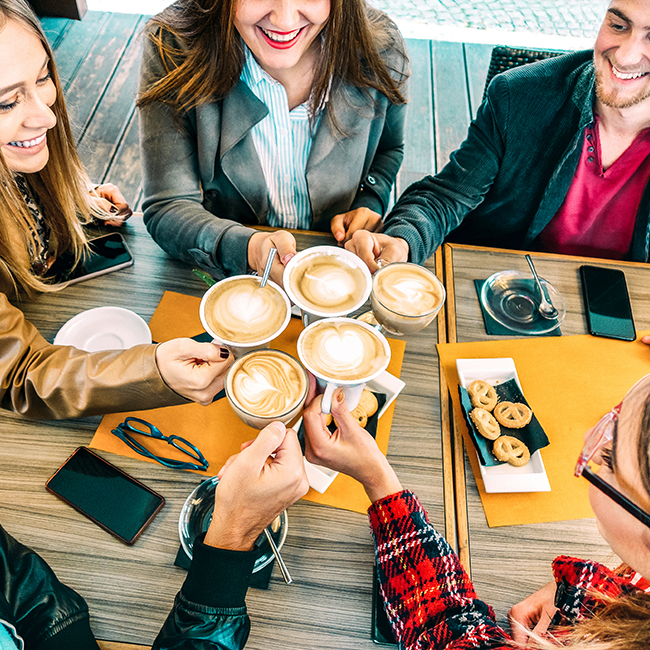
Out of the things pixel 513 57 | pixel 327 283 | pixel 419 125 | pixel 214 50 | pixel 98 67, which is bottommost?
pixel 419 125

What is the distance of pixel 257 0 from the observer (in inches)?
53.4

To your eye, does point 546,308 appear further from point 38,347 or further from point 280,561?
point 38,347

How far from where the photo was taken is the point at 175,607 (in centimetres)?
98

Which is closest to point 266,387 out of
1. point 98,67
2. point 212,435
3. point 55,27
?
point 212,435

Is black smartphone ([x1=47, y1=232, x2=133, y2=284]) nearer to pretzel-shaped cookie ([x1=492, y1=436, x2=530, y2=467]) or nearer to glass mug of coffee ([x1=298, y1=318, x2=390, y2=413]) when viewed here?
glass mug of coffee ([x1=298, y1=318, x2=390, y2=413])

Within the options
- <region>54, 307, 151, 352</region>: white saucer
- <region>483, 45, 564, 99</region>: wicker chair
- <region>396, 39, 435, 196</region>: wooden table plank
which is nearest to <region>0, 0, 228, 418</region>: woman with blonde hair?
<region>54, 307, 151, 352</region>: white saucer

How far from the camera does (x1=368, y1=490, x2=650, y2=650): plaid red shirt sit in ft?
3.21

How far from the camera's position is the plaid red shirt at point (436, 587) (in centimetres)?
98

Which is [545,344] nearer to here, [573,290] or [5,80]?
[573,290]

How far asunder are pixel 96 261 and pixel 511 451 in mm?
1274

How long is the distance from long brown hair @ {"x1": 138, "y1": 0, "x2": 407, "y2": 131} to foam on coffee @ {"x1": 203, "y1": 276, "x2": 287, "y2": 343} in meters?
0.66

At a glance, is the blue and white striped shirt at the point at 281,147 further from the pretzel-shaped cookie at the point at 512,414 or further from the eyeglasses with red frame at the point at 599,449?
the eyeglasses with red frame at the point at 599,449

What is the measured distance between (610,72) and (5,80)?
5.30 feet

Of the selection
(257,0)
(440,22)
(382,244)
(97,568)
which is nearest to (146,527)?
(97,568)
